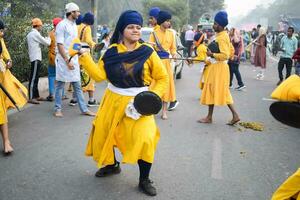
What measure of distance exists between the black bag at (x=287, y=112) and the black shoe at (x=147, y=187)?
1.93 metres

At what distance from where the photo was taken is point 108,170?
4.68 metres

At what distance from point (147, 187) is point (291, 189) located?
1.78 metres

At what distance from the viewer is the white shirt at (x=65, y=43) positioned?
23.3 ft

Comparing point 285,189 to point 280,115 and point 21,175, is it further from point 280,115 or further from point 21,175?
point 21,175

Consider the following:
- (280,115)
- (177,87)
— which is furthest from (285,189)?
(177,87)

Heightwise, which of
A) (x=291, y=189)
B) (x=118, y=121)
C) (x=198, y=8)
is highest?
(x=198, y=8)

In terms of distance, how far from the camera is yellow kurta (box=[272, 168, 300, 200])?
278 centimetres

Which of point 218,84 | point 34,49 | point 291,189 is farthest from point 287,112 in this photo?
point 34,49

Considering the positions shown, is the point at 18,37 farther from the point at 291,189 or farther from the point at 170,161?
the point at 291,189

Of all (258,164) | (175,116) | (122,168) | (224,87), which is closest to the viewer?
(122,168)

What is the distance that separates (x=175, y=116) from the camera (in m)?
8.02

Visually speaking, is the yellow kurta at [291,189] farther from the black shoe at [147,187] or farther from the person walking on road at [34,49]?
the person walking on road at [34,49]

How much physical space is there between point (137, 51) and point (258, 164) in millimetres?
2459

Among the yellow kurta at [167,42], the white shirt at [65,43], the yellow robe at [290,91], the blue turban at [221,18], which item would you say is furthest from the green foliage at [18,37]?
the yellow robe at [290,91]
